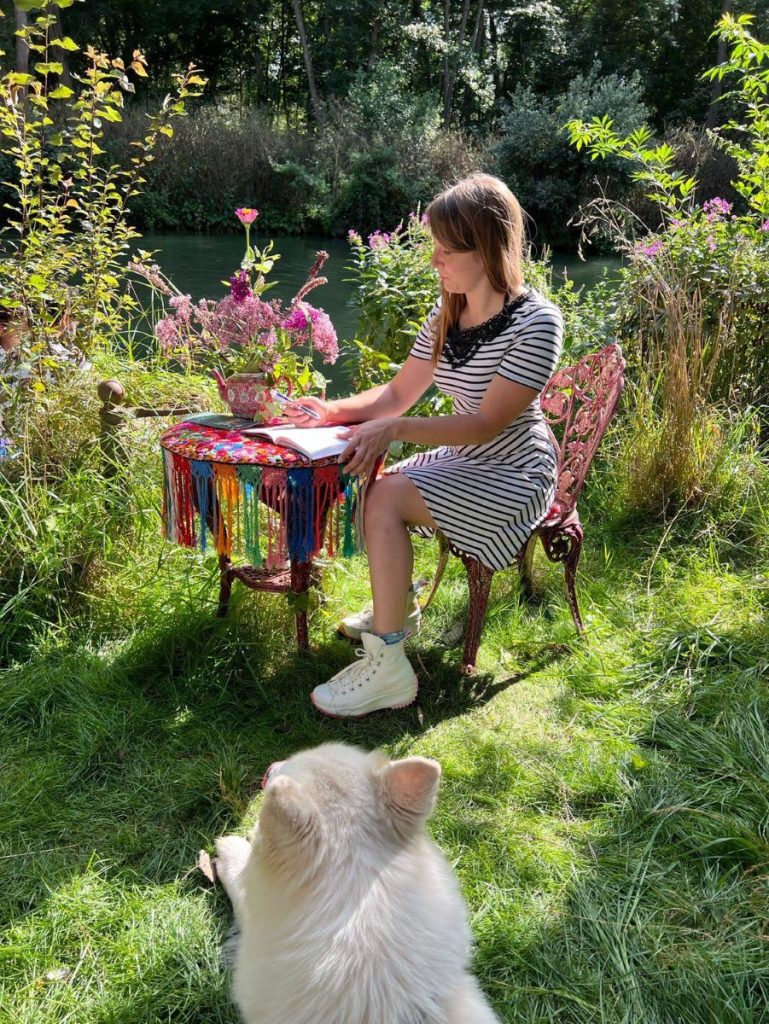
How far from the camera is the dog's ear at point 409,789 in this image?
1077 millimetres

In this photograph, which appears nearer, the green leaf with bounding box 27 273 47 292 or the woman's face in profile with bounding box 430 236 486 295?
the woman's face in profile with bounding box 430 236 486 295

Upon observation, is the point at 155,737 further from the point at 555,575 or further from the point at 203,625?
the point at 555,575

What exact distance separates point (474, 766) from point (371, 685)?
1.28 feet

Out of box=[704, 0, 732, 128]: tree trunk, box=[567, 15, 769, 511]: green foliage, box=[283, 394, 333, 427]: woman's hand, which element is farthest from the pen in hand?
box=[704, 0, 732, 128]: tree trunk

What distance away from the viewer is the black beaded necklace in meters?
2.41

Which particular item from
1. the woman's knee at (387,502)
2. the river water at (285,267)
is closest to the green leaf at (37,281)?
the woman's knee at (387,502)

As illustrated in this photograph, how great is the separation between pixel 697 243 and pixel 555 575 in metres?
2.10

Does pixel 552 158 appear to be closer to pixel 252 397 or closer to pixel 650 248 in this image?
pixel 650 248

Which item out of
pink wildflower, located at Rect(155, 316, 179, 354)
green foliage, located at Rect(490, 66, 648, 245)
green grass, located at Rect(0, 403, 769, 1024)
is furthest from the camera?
green foliage, located at Rect(490, 66, 648, 245)

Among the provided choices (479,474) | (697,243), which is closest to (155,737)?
(479,474)

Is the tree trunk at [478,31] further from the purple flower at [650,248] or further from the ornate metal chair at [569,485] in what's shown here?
the ornate metal chair at [569,485]

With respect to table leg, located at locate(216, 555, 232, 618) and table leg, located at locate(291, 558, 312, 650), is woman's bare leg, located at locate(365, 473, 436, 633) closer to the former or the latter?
table leg, located at locate(291, 558, 312, 650)

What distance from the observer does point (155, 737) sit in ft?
7.80

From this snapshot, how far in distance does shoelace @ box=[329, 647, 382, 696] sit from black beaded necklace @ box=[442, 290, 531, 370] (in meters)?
0.97
